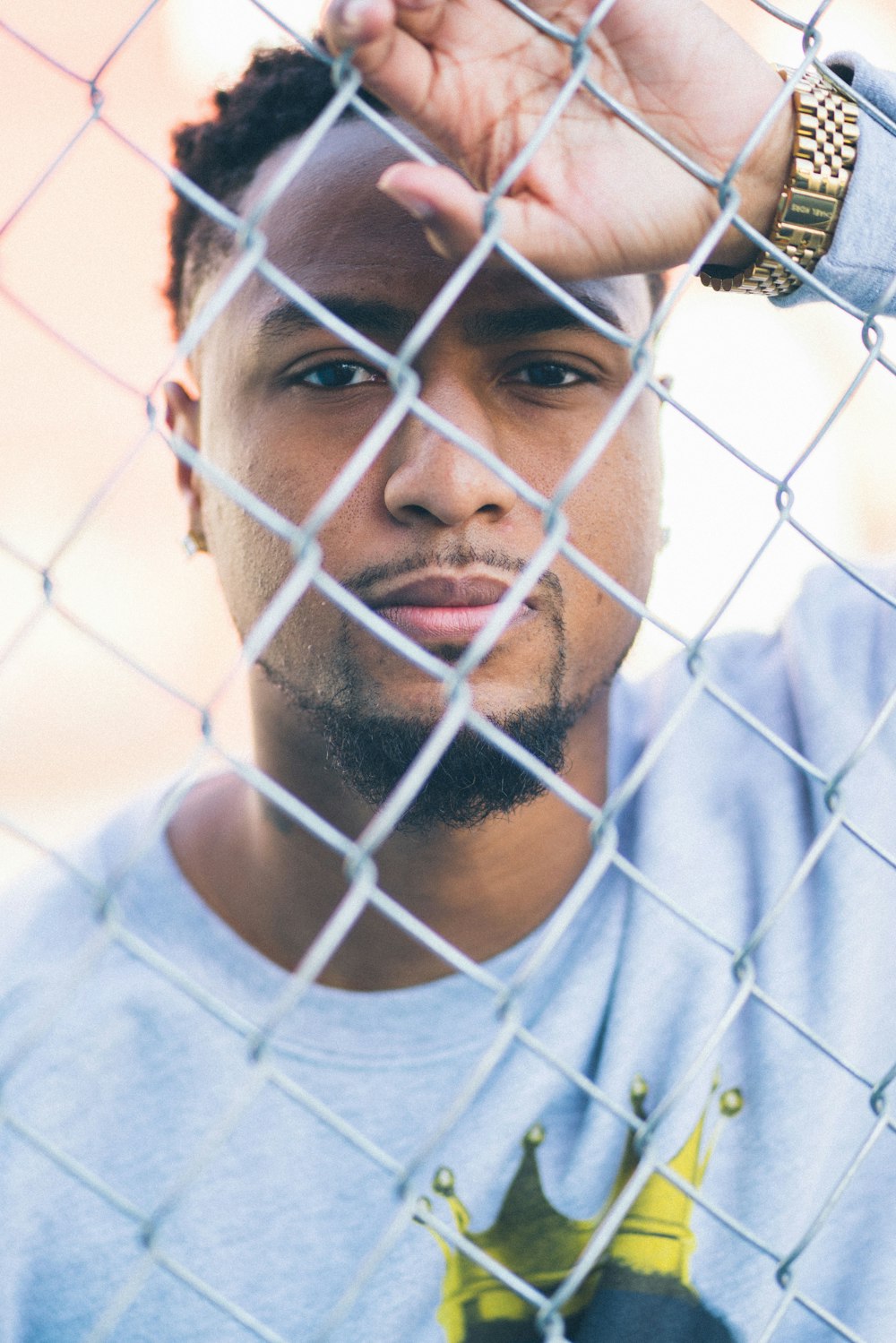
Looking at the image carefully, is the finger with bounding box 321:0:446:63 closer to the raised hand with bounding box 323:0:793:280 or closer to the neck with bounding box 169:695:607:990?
the raised hand with bounding box 323:0:793:280

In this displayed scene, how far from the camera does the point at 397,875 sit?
1739mm

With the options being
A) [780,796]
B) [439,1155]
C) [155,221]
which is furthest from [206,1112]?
[155,221]

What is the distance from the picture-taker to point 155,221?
20.4ft

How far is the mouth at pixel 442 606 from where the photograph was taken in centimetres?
137

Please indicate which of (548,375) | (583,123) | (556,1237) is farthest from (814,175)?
(556,1237)

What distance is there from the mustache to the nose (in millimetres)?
36

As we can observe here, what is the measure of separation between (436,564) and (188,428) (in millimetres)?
794

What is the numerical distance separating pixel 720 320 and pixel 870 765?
6.29 m

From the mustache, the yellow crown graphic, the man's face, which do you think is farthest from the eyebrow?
the yellow crown graphic

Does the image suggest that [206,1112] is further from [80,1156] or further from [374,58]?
[374,58]

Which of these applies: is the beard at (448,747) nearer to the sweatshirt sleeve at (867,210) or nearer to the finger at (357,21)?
the sweatshirt sleeve at (867,210)

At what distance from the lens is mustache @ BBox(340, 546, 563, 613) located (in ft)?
4.42

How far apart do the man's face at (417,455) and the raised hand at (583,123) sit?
26cm

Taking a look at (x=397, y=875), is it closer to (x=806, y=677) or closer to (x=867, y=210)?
(x=806, y=677)
